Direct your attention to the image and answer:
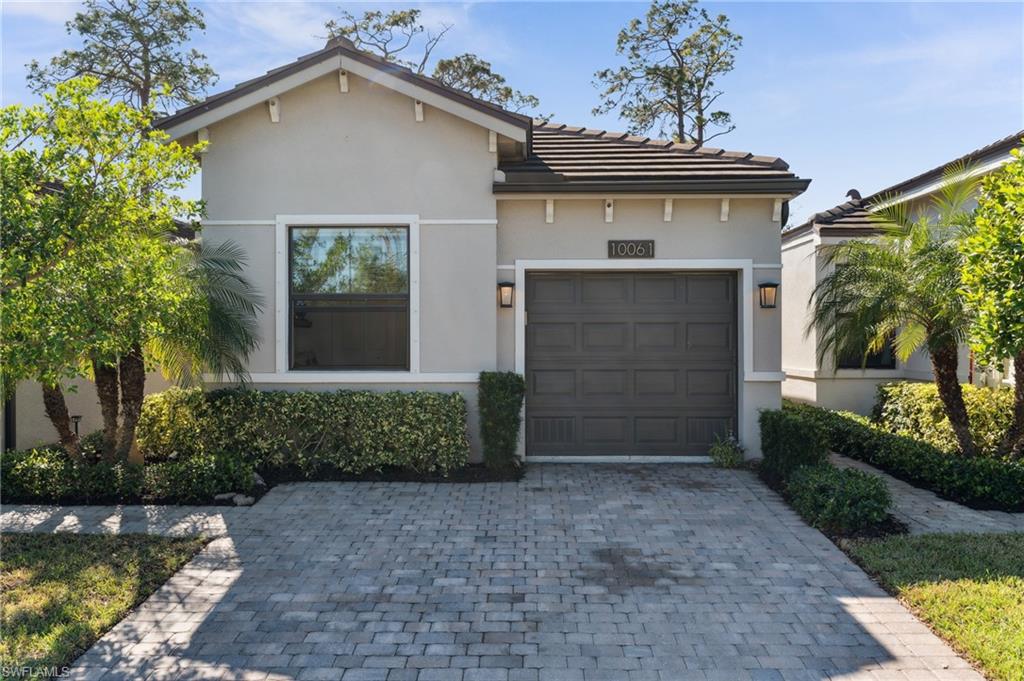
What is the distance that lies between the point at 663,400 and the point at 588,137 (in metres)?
4.52

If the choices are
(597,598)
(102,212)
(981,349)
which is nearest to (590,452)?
(597,598)

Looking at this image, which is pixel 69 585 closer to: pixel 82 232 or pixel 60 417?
pixel 82 232

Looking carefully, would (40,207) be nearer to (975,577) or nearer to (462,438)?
(462,438)

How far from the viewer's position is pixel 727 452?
8.39 m

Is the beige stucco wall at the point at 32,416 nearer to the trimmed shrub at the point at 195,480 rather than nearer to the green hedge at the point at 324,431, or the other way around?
the green hedge at the point at 324,431

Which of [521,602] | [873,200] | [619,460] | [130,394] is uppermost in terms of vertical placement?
[873,200]

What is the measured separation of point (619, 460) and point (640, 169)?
3995mm

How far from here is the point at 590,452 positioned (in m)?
8.70

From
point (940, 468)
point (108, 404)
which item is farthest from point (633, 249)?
point (108, 404)

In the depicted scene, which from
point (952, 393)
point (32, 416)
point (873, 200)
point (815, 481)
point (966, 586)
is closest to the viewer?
point (966, 586)

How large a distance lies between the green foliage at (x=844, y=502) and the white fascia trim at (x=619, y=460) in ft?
7.67

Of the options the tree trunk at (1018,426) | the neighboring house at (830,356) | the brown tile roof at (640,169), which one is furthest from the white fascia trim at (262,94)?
the tree trunk at (1018,426)

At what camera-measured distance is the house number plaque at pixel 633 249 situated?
8555 millimetres

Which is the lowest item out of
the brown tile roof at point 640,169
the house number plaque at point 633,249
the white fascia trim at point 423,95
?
the house number plaque at point 633,249
